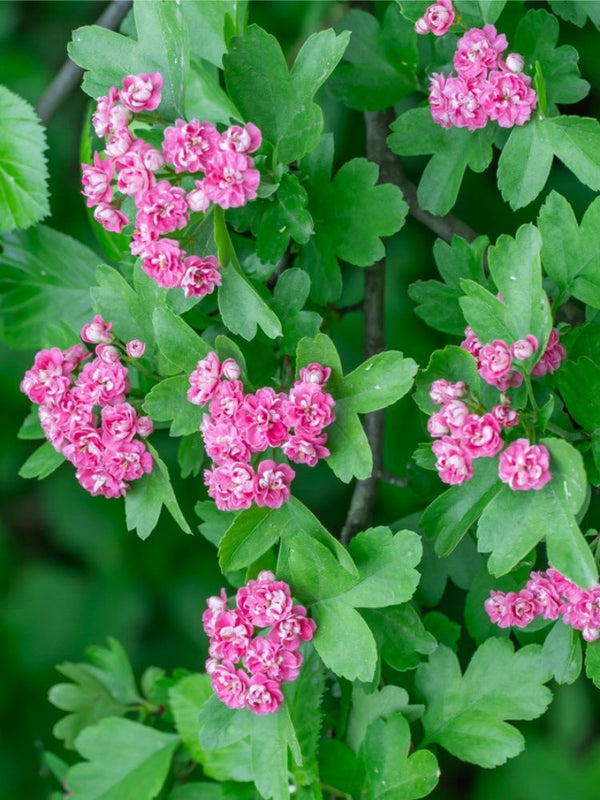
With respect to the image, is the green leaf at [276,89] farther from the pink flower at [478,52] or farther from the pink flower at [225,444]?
the pink flower at [225,444]

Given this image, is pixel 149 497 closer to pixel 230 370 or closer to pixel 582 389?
pixel 230 370

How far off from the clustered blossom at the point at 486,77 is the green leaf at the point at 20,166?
46 cm

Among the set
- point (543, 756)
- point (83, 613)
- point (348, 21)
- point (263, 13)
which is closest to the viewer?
point (348, 21)

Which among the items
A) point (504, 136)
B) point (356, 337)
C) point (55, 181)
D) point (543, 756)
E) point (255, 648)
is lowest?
point (543, 756)

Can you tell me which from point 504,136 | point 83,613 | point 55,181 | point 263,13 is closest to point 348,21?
point 504,136

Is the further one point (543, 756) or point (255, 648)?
point (543, 756)

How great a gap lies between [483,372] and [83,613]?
129cm

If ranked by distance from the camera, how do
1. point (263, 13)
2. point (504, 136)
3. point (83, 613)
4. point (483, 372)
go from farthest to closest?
point (83, 613)
point (263, 13)
point (504, 136)
point (483, 372)

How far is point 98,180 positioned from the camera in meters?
0.83

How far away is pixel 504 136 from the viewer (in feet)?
3.04

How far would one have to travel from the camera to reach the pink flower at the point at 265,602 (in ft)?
2.72

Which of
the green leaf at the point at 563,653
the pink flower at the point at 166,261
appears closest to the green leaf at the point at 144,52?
the pink flower at the point at 166,261

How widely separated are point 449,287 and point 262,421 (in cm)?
26

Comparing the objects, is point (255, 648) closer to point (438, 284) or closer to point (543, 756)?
point (438, 284)
